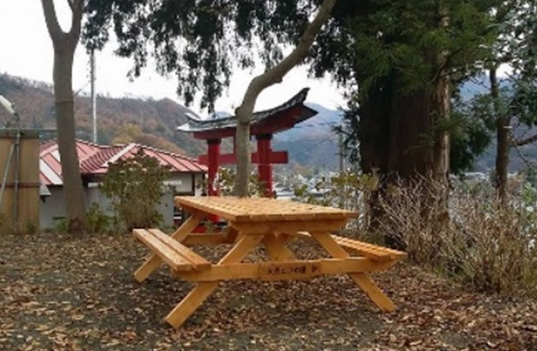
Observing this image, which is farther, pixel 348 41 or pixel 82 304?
pixel 348 41

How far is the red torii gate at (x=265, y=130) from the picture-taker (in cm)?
984

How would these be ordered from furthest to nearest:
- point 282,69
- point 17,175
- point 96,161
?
point 96,161 → point 17,175 → point 282,69

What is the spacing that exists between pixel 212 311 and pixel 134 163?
14.8 ft

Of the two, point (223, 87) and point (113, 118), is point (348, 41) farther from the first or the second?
point (113, 118)

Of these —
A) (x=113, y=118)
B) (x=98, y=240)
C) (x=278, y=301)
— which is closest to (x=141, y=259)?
(x=98, y=240)

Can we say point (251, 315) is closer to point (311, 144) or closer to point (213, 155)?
point (213, 155)

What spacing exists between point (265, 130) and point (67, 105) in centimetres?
361

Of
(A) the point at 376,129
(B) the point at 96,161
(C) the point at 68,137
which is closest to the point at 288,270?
(C) the point at 68,137

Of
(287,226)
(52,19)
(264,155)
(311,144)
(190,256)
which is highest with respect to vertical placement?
(52,19)

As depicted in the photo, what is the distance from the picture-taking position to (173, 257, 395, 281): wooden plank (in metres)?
3.48

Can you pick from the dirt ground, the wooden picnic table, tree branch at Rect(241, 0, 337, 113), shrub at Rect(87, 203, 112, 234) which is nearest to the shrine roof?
tree branch at Rect(241, 0, 337, 113)

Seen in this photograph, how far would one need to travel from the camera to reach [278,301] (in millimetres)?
4133

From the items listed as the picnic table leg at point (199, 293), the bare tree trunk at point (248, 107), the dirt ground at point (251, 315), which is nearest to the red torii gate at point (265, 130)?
the bare tree trunk at point (248, 107)

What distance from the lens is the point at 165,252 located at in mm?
3775
